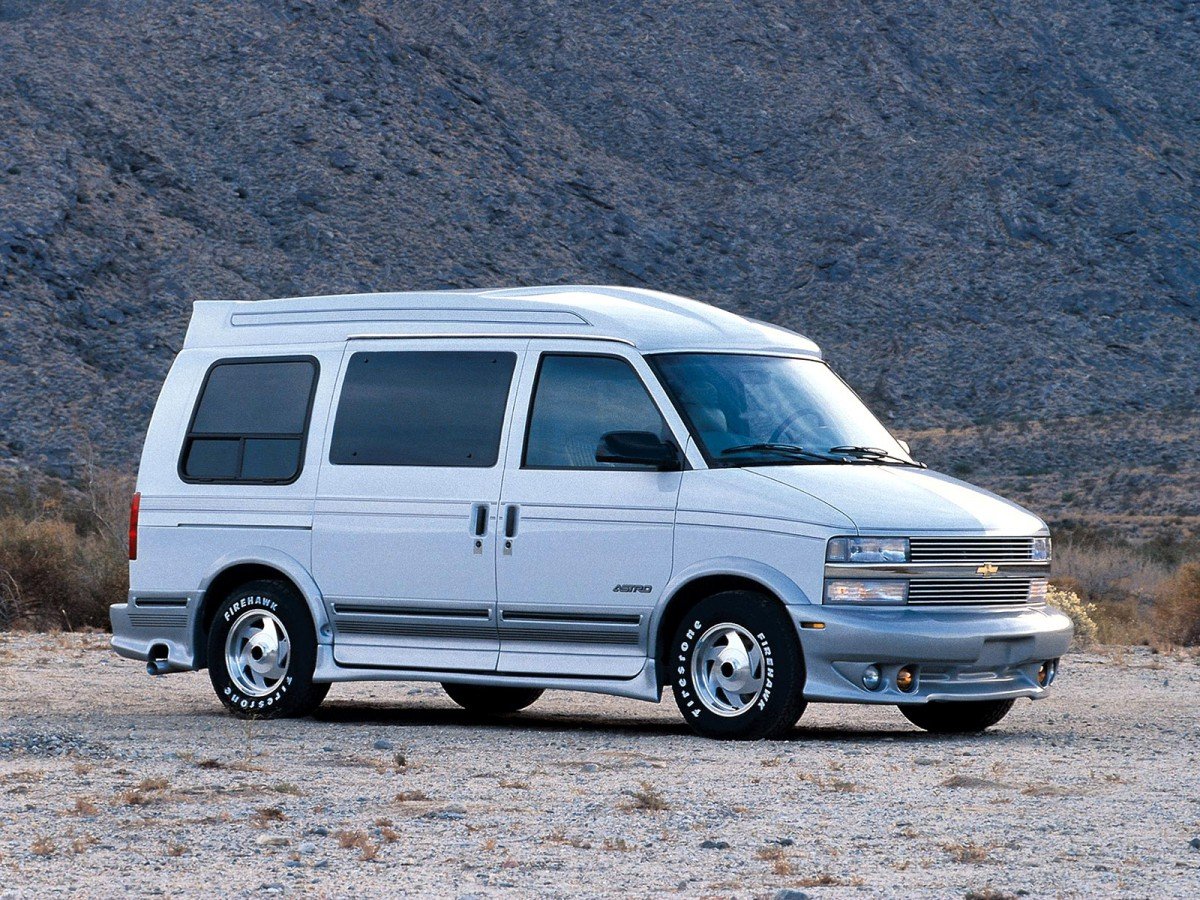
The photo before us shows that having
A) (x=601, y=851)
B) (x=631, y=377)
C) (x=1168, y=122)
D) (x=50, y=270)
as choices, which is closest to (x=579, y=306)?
(x=631, y=377)

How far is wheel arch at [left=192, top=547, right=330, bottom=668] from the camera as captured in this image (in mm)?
11805

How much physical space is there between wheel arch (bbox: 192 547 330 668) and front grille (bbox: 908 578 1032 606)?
11.8 ft

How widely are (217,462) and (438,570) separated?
6.18ft

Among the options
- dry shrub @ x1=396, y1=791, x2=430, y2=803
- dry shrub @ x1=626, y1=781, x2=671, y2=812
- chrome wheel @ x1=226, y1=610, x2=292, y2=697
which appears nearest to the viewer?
dry shrub @ x1=626, y1=781, x2=671, y2=812

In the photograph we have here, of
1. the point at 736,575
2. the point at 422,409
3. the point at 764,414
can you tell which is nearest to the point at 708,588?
the point at 736,575

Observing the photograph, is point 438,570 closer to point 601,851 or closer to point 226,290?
point 601,851

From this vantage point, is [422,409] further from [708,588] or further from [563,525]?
[708,588]

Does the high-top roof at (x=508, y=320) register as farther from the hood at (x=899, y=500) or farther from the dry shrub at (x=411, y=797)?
the dry shrub at (x=411, y=797)

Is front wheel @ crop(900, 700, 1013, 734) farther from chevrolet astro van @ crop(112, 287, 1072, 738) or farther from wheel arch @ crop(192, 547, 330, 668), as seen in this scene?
wheel arch @ crop(192, 547, 330, 668)

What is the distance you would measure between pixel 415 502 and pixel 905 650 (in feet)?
9.87

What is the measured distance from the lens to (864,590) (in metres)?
10.3

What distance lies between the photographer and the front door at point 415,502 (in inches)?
444

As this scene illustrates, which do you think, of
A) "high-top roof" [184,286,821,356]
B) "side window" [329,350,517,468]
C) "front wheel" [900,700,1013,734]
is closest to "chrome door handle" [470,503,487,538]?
"side window" [329,350,517,468]

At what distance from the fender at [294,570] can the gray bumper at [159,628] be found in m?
0.40
